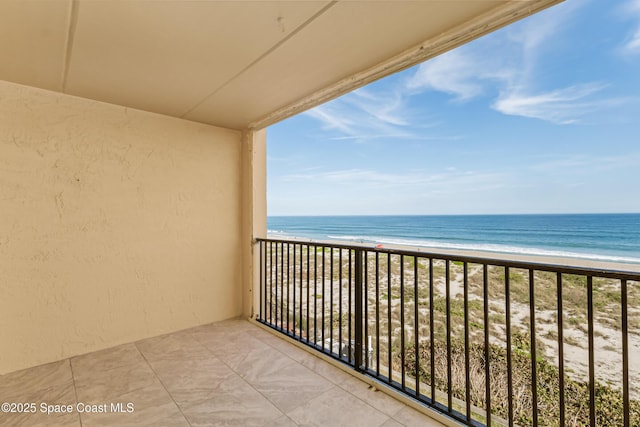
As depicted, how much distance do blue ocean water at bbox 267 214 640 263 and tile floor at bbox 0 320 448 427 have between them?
14449 mm

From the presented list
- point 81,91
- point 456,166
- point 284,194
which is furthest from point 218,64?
point 456,166

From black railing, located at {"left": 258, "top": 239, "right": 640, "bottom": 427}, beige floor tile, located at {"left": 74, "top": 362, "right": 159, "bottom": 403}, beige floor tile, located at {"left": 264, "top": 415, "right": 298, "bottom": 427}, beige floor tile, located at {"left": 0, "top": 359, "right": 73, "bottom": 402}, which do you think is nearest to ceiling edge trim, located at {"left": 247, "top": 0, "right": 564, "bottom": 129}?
black railing, located at {"left": 258, "top": 239, "right": 640, "bottom": 427}

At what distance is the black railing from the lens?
1.30m

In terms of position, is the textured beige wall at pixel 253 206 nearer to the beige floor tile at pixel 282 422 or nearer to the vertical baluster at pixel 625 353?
the beige floor tile at pixel 282 422

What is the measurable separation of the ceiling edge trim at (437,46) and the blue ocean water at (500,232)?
48.3ft

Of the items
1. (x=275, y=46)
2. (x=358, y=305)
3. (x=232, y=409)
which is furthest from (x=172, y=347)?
(x=275, y=46)

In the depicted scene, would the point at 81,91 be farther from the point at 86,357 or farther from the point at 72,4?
the point at 86,357

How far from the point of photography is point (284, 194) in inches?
831

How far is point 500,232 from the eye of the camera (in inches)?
769

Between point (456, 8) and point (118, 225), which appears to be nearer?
point (456, 8)

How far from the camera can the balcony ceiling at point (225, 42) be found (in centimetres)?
129

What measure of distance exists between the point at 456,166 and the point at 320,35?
22.0 metres

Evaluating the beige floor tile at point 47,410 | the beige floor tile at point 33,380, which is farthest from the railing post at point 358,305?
the beige floor tile at point 33,380

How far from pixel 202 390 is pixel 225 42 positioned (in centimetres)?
208
